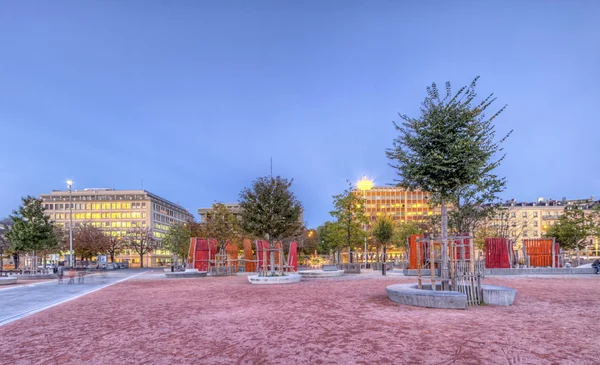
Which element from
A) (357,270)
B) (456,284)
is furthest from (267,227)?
(456,284)

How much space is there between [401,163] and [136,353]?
1201 cm

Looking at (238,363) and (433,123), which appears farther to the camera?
(433,123)

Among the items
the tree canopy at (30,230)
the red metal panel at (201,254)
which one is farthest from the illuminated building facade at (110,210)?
the red metal panel at (201,254)

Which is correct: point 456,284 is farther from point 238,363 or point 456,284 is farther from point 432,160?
point 238,363

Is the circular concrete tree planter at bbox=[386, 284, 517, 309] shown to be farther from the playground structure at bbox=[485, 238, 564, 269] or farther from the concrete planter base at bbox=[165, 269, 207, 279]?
the concrete planter base at bbox=[165, 269, 207, 279]

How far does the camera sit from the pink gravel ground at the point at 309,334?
7.36 metres

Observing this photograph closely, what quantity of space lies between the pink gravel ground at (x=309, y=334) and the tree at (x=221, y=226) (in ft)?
140

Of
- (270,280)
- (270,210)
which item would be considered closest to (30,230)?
(270,210)

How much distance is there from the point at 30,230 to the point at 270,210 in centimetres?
2607

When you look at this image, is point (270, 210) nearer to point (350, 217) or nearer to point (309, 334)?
point (350, 217)

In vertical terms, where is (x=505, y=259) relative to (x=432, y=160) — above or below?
below

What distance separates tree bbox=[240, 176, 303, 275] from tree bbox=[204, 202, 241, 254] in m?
26.0

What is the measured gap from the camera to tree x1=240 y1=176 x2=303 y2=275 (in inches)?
1150

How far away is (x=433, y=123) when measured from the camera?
50.5ft
